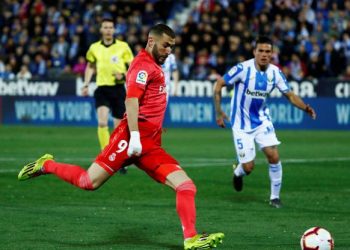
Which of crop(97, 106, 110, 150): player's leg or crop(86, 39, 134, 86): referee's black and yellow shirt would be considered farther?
crop(86, 39, 134, 86): referee's black and yellow shirt

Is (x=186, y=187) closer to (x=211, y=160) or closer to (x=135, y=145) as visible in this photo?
(x=135, y=145)

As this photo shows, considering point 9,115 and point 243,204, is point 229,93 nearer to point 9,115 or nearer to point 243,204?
point 9,115

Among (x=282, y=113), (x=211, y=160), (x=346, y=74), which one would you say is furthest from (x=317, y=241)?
(x=346, y=74)

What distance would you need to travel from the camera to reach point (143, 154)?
28.2 ft

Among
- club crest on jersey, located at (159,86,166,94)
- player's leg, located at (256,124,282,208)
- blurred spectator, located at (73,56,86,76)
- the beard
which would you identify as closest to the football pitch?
player's leg, located at (256,124,282,208)

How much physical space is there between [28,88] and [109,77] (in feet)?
41.4

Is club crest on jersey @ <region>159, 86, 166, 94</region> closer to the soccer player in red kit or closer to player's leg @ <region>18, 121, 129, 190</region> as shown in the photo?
the soccer player in red kit

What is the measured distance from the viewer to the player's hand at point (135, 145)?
8258 mm

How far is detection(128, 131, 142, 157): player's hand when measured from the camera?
27.1ft

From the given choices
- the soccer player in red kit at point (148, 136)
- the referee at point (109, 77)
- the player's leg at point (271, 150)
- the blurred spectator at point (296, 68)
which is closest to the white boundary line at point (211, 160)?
the referee at point (109, 77)

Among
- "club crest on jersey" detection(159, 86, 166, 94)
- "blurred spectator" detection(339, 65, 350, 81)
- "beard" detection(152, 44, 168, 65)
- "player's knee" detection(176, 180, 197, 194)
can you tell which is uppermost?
"beard" detection(152, 44, 168, 65)

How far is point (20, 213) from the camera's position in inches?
427

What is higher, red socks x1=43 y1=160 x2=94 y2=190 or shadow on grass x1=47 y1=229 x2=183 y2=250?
red socks x1=43 y1=160 x2=94 y2=190

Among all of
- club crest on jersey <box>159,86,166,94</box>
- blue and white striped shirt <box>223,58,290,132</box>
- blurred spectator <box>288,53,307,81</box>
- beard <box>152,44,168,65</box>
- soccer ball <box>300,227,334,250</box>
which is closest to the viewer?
soccer ball <box>300,227,334,250</box>
